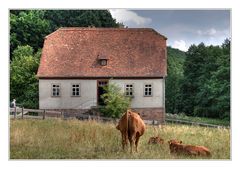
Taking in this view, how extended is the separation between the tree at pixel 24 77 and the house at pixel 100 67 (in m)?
0.15

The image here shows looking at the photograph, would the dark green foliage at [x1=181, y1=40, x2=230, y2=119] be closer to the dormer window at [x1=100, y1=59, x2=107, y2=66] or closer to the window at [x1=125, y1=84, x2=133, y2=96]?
the window at [x1=125, y1=84, x2=133, y2=96]

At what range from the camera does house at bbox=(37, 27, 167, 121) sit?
1301 centimetres

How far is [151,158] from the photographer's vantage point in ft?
36.3

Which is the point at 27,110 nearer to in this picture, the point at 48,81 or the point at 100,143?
the point at 48,81

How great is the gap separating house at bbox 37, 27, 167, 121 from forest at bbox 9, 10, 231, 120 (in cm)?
17

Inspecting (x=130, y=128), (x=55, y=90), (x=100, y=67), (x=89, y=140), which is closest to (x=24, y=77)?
(x=55, y=90)

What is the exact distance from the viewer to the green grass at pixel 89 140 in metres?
11.3

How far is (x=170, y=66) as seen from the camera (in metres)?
13.7

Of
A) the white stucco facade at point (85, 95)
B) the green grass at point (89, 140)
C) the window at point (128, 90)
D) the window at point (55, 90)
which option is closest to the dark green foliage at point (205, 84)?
the green grass at point (89, 140)

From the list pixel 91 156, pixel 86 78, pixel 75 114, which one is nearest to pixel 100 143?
pixel 91 156

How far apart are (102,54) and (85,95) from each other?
928 mm

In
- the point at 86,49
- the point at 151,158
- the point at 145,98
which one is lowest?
the point at 151,158

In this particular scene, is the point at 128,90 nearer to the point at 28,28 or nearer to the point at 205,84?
the point at 205,84

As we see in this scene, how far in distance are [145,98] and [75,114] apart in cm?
133
